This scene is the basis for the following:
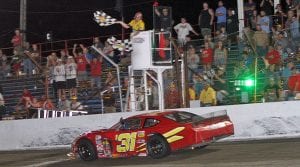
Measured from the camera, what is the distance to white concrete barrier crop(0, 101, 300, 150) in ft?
52.3

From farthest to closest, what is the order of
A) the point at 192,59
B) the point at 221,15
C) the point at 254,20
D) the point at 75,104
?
1. the point at 221,15
2. the point at 254,20
3. the point at 75,104
4. the point at 192,59

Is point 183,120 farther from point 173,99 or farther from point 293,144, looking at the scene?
point 173,99

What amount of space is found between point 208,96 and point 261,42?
2442 millimetres

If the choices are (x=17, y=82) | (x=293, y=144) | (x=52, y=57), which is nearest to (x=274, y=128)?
(x=293, y=144)

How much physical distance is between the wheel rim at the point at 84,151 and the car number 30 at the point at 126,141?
903mm

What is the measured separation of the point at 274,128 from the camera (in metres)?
16.1

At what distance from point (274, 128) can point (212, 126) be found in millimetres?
3660

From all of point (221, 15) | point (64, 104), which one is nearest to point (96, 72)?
point (64, 104)

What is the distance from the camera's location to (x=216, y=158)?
12172mm

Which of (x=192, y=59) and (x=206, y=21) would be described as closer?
(x=192, y=59)

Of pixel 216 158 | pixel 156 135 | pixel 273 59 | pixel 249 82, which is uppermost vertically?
pixel 273 59

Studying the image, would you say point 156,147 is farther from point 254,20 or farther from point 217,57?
point 254,20

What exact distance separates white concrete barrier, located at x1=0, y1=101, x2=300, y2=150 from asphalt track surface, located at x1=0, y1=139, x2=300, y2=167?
2.81 feet

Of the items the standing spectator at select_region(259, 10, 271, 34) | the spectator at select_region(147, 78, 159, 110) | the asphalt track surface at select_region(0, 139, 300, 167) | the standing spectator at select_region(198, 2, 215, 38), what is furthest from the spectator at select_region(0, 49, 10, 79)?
the standing spectator at select_region(259, 10, 271, 34)
